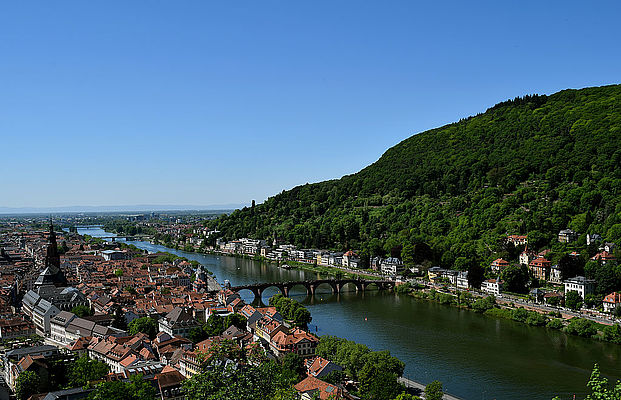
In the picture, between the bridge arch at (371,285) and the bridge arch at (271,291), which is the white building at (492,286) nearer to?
the bridge arch at (371,285)

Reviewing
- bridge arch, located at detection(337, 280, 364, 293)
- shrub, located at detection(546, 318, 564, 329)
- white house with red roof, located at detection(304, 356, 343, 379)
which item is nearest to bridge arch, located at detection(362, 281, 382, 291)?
bridge arch, located at detection(337, 280, 364, 293)

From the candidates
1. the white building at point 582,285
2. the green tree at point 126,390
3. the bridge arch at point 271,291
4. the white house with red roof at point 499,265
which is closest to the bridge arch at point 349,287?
the bridge arch at point 271,291

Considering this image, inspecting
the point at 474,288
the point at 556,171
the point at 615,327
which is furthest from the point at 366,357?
the point at 556,171

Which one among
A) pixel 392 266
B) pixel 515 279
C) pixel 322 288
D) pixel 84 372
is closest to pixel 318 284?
pixel 322 288

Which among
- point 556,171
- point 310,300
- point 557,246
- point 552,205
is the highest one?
point 556,171

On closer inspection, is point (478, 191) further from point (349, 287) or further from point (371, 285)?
point (349, 287)

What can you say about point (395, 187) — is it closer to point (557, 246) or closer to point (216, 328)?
point (557, 246)
